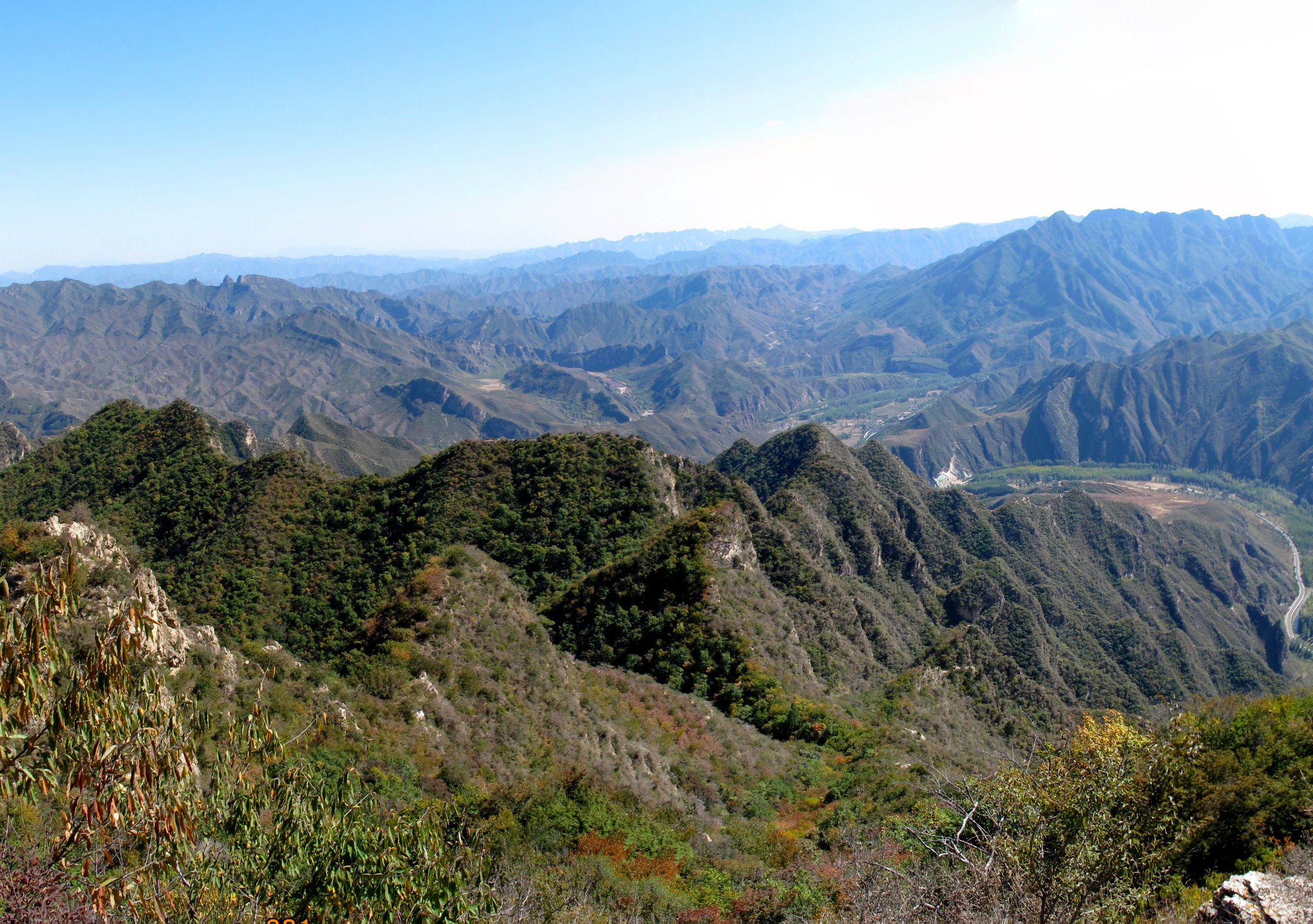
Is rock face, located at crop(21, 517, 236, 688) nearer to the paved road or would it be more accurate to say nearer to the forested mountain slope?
the forested mountain slope

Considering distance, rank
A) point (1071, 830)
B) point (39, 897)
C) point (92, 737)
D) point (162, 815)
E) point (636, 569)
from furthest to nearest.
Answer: point (636, 569)
point (1071, 830)
point (162, 815)
point (92, 737)
point (39, 897)

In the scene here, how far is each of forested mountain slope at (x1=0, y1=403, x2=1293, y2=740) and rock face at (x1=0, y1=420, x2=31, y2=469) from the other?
77.7ft

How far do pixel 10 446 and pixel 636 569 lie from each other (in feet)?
303

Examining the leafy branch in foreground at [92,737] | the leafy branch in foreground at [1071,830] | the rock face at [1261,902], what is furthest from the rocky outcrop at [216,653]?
the rock face at [1261,902]

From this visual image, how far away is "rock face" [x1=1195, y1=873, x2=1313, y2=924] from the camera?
15.2m

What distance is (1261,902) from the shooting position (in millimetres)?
15805

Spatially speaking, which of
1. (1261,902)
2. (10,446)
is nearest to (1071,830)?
(1261,902)

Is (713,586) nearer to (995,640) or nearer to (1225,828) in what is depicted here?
(1225,828)

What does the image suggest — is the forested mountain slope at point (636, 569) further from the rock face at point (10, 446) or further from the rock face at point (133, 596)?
the rock face at point (10, 446)

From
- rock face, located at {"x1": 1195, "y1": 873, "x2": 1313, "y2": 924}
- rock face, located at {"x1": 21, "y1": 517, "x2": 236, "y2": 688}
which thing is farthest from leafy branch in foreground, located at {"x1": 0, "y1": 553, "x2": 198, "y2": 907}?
rock face, located at {"x1": 1195, "y1": 873, "x2": 1313, "y2": 924}

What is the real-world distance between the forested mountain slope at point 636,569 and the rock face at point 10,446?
23.7 meters

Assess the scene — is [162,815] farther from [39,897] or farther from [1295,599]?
[1295,599]

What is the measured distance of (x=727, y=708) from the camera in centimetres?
4094

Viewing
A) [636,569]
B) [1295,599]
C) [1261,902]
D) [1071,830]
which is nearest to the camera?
[1261,902]
